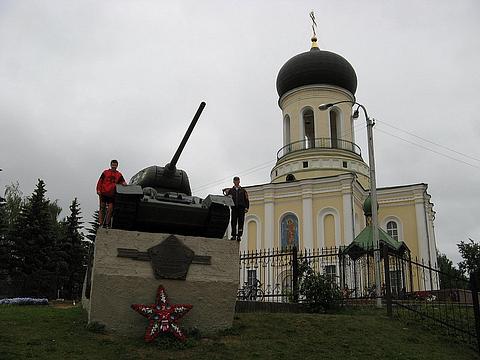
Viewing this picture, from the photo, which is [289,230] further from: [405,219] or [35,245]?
[35,245]

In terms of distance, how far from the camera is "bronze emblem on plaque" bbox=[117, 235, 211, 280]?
8680 millimetres

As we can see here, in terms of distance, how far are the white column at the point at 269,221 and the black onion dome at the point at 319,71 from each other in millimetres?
7650

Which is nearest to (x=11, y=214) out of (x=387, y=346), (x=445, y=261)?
(x=387, y=346)

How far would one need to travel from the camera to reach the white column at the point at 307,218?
93.0ft

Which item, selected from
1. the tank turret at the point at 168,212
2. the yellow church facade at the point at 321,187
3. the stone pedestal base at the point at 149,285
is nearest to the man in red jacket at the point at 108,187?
the tank turret at the point at 168,212

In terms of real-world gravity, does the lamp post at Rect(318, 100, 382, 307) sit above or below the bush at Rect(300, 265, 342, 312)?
above

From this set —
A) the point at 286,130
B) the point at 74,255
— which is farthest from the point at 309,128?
the point at 74,255

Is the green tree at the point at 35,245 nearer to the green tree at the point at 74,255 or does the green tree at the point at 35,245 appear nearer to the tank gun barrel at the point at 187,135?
the green tree at the point at 74,255

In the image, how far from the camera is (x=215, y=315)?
9.05 metres

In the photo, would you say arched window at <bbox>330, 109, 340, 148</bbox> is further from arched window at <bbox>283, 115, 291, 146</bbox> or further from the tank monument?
the tank monument

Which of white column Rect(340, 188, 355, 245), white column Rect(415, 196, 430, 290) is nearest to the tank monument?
white column Rect(340, 188, 355, 245)

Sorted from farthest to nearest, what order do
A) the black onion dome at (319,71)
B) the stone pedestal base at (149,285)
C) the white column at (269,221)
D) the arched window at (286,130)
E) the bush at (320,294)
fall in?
the arched window at (286,130) → the black onion dome at (319,71) → the white column at (269,221) → the bush at (320,294) → the stone pedestal base at (149,285)

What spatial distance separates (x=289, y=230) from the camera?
2931cm

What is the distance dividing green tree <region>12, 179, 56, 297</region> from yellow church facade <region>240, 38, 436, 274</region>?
10.4 meters
